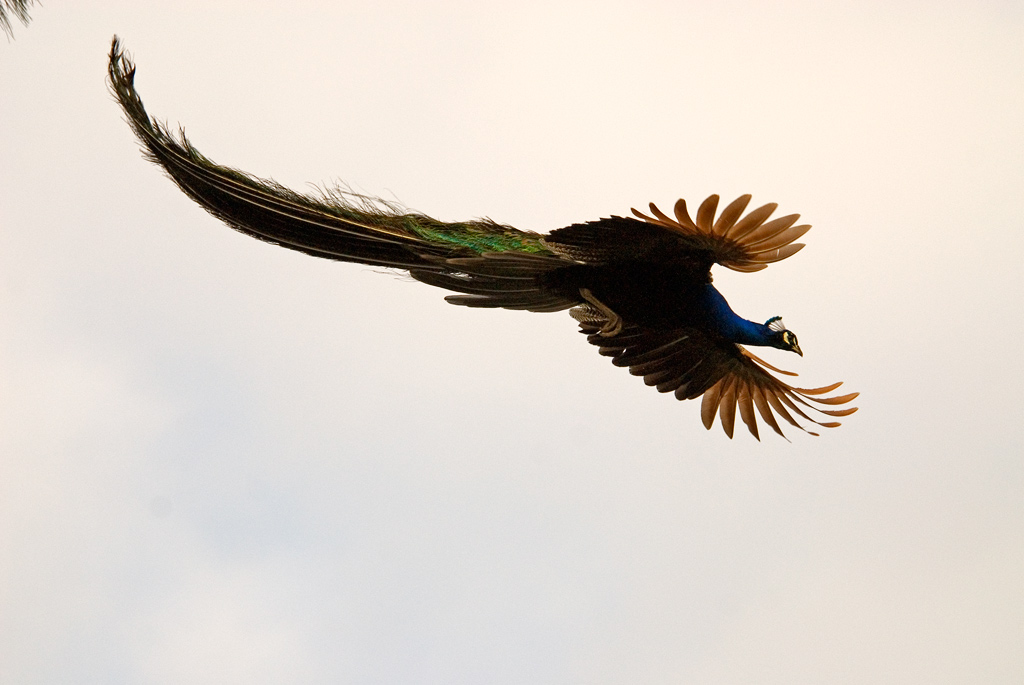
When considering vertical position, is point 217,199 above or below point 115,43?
below

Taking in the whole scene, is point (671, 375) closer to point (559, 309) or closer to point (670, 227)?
point (559, 309)

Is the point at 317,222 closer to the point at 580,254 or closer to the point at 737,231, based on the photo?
the point at 580,254

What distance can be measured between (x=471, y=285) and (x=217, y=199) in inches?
89.2

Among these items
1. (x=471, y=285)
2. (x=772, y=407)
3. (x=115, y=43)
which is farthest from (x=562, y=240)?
(x=115, y=43)

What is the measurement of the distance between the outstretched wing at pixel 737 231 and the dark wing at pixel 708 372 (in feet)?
4.00

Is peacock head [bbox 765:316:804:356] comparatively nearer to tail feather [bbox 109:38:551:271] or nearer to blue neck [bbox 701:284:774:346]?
blue neck [bbox 701:284:774:346]

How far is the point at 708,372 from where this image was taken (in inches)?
442

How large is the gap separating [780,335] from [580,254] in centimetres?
194

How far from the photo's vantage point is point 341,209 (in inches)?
404

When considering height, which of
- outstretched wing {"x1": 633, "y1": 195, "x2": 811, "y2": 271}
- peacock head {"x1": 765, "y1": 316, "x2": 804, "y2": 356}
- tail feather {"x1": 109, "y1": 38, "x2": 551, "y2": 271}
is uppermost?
tail feather {"x1": 109, "y1": 38, "x2": 551, "y2": 271}

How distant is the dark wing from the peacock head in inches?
15.9

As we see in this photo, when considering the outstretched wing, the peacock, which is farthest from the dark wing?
the outstretched wing

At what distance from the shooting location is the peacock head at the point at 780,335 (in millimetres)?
10477

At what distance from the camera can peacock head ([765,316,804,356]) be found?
412 inches
